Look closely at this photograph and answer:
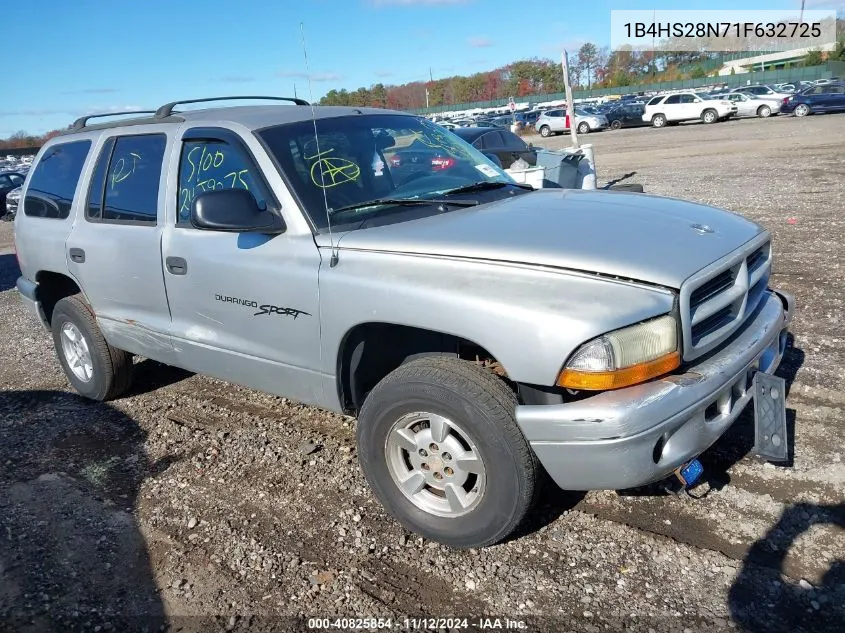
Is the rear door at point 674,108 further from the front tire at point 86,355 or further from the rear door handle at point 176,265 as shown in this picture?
the rear door handle at point 176,265

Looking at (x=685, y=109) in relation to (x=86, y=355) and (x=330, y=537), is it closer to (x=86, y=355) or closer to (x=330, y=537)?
(x=86, y=355)

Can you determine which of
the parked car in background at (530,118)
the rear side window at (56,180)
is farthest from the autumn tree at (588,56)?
the rear side window at (56,180)

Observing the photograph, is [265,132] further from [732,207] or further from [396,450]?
[732,207]

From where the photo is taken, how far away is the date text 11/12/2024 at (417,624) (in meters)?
2.67

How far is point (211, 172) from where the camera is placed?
12.8 feet

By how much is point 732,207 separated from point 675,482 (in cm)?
854

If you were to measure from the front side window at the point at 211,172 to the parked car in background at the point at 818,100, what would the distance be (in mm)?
34889

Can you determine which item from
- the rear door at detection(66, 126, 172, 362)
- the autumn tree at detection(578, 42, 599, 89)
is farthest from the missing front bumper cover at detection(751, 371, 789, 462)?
the autumn tree at detection(578, 42, 599, 89)

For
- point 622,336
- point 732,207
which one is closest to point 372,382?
point 622,336

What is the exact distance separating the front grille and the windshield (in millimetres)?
1455

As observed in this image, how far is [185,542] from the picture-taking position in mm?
3344

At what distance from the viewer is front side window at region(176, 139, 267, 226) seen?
12.0ft

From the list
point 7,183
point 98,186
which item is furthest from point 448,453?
point 7,183

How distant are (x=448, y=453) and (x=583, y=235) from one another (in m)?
Answer: 1.08
